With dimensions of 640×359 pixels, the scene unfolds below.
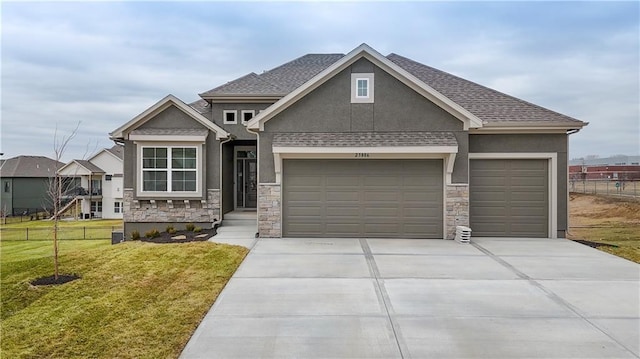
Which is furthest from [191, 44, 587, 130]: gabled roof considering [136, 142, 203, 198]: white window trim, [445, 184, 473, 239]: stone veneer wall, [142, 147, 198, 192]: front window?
[142, 147, 198, 192]: front window

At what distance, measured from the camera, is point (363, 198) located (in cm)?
1209

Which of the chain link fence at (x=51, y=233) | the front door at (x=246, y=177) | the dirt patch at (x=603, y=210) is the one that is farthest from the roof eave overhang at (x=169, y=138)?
the dirt patch at (x=603, y=210)

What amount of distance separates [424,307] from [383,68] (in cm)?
788

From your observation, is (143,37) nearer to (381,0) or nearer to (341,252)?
(381,0)

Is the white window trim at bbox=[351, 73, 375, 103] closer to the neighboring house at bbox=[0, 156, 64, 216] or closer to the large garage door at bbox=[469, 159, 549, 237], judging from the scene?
the large garage door at bbox=[469, 159, 549, 237]

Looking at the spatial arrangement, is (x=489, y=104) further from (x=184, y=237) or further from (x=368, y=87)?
(x=184, y=237)

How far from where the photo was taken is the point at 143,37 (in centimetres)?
1928

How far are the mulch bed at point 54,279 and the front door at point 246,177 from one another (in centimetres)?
881

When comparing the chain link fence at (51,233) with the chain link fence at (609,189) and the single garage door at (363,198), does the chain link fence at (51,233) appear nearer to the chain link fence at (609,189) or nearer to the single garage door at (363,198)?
the single garage door at (363,198)

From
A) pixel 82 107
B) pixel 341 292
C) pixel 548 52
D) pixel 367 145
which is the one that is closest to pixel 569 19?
pixel 548 52

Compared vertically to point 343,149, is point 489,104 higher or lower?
higher

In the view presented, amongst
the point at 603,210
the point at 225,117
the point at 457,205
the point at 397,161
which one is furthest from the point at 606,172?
the point at 225,117

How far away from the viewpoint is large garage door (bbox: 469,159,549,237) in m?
12.4

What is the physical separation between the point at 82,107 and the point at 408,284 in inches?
1175
